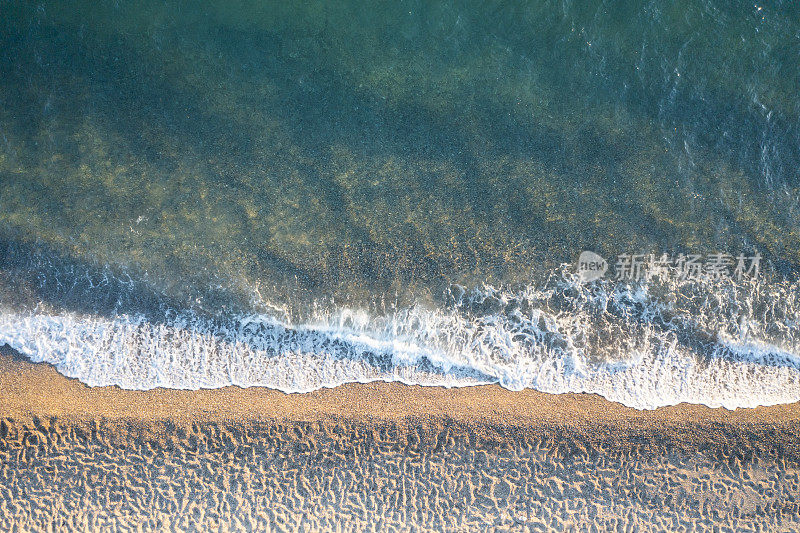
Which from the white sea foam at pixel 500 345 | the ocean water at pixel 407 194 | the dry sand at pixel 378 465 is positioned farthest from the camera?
the ocean water at pixel 407 194

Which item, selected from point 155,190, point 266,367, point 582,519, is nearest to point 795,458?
point 582,519

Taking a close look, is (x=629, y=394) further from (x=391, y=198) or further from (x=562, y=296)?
(x=391, y=198)

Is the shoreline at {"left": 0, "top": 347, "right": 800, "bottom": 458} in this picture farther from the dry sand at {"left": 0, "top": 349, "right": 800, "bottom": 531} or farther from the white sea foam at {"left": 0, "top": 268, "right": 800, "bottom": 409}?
the white sea foam at {"left": 0, "top": 268, "right": 800, "bottom": 409}
